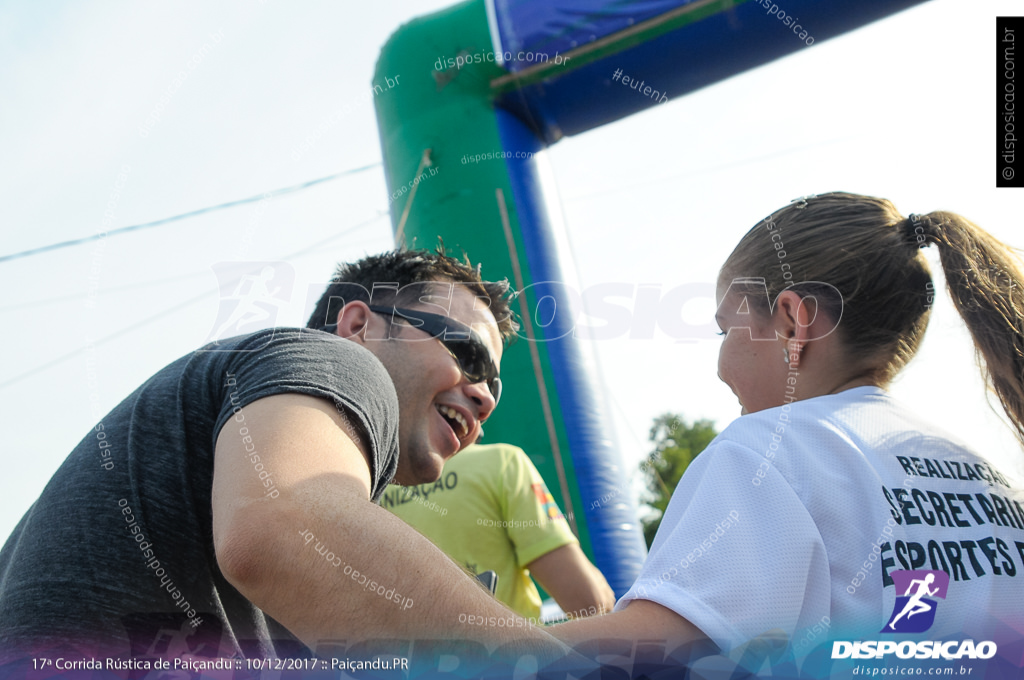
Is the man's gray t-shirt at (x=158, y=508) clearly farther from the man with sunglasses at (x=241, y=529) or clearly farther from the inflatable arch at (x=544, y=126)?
the inflatable arch at (x=544, y=126)

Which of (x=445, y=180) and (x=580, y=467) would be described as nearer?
(x=580, y=467)

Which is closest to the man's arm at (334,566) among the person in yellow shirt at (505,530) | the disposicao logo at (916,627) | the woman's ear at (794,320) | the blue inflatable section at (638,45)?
the disposicao logo at (916,627)

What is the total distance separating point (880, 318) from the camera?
3.40ft

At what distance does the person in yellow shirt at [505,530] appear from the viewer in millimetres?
1927

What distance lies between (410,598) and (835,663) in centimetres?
41

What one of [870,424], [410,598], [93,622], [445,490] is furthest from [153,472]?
[445,490]

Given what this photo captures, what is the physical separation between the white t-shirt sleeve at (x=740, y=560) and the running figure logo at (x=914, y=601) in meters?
0.09

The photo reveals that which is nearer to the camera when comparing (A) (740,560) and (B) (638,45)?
(A) (740,560)

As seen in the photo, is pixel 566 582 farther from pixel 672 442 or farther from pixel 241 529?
pixel 241 529

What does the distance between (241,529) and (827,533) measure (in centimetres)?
56

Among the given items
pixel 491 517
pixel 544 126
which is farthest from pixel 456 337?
pixel 544 126

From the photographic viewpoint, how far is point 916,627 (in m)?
0.72

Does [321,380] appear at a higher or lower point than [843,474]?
higher

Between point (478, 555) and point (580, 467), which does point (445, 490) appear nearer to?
point (478, 555)
